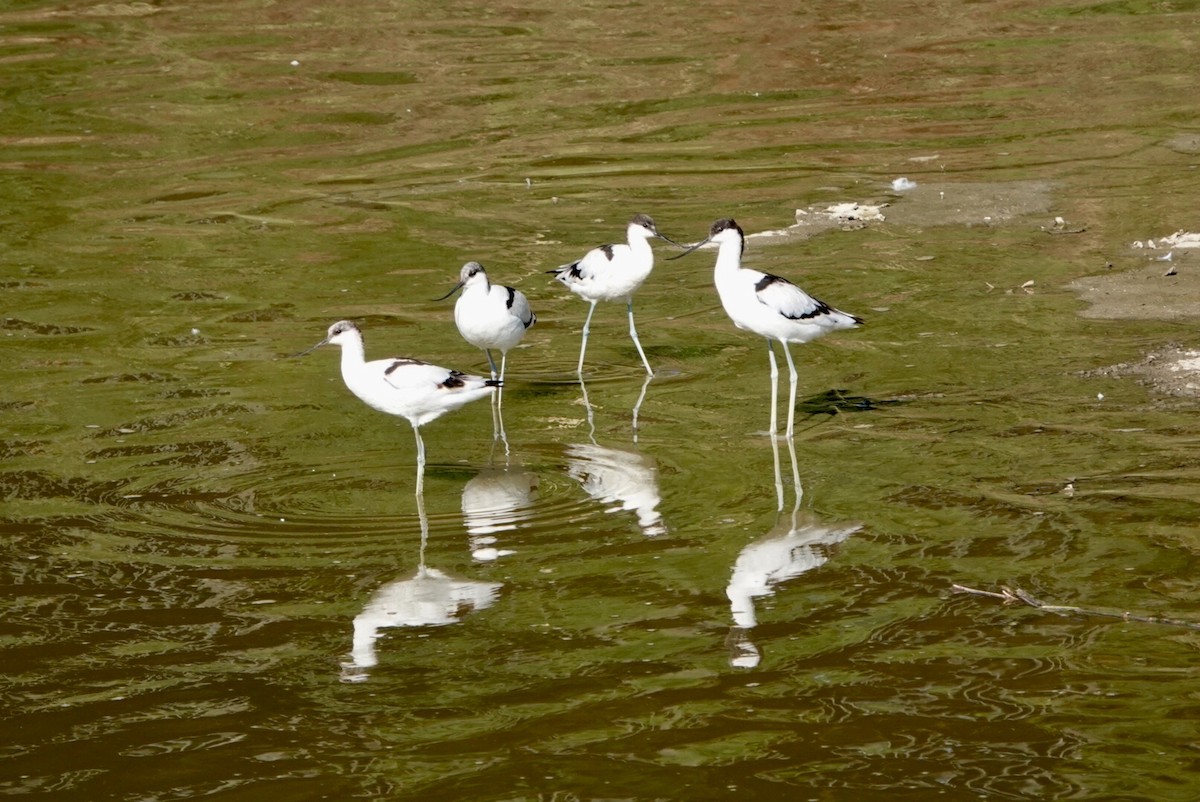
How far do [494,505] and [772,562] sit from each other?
1.74 m

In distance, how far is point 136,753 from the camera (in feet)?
19.9

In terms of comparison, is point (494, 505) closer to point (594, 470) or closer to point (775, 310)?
point (594, 470)

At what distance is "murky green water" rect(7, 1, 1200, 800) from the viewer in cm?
606

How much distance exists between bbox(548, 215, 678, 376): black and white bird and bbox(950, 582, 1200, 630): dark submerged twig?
15.9ft

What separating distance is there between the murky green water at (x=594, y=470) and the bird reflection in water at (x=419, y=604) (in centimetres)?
3

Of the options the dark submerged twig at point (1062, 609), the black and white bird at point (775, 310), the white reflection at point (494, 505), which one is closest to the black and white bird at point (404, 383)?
the white reflection at point (494, 505)

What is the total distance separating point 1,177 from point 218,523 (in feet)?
35.0

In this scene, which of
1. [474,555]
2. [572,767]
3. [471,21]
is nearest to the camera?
[572,767]

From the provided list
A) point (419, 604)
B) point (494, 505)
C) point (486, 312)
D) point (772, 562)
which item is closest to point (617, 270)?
point (486, 312)

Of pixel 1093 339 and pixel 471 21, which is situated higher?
pixel 471 21

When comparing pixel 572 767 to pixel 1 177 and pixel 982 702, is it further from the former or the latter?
pixel 1 177

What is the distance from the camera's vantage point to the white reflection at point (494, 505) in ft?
26.5

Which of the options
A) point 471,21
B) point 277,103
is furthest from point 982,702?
point 471,21

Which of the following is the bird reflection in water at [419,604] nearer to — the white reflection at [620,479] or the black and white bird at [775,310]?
the white reflection at [620,479]
